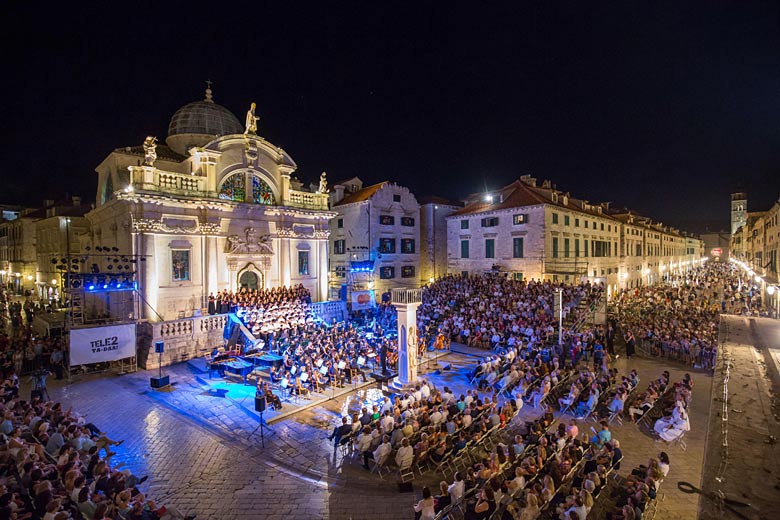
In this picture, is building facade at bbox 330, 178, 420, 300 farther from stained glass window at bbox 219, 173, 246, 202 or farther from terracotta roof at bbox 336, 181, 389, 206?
stained glass window at bbox 219, 173, 246, 202

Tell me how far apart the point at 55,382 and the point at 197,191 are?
12511 mm

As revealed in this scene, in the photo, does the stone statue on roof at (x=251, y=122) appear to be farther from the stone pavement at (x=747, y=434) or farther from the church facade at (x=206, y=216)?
the stone pavement at (x=747, y=434)

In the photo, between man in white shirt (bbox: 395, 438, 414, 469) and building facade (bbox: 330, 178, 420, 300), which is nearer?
man in white shirt (bbox: 395, 438, 414, 469)

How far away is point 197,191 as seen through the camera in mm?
24375

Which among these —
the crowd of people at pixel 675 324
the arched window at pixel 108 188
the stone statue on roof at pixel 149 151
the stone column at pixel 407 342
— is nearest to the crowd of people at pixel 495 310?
the crowd of people at pixel 675 324

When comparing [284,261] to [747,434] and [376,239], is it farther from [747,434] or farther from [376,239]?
[747,434]

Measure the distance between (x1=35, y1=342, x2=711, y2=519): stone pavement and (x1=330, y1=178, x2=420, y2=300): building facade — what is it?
20718 millimetres

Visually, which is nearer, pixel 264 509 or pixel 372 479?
pixel 264 509

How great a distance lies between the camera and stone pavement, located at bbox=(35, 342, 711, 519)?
8.66 m

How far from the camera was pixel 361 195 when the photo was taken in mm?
38406

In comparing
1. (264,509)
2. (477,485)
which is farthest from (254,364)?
(477,485)

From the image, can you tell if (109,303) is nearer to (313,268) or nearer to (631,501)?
(313,268)

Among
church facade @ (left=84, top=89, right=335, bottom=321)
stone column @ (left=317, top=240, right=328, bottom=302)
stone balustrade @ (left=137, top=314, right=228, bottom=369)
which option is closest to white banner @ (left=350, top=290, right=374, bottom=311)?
stone column @ (left=317, top=240, right=328, bottom=302)

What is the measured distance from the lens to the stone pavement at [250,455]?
8656mm
